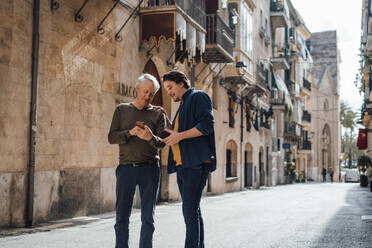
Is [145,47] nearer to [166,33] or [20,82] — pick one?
[166,33]

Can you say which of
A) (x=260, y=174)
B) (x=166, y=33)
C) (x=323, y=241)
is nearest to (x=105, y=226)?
(x=323, y=241)

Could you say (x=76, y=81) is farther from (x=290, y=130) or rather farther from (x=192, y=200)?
(x=290, y=130)

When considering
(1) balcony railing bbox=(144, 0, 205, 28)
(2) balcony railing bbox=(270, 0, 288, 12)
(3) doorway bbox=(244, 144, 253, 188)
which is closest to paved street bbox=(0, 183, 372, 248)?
(1) balcony railing bbox=(144, 0, 205, 28)

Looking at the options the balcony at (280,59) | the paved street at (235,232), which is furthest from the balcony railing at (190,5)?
the balcony at (280,59)

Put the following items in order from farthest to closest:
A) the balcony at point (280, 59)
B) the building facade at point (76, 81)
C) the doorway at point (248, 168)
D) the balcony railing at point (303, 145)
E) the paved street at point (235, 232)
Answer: the balcony railing at point (303, 145)
the balcony at point (280, 59)
the doorway at point (248, 168)
the building facade at point (76, 81)
the paved street at point (235, 232)

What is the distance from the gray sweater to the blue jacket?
239mm

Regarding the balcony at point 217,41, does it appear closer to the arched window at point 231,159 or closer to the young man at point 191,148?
the arched window at point 231,159

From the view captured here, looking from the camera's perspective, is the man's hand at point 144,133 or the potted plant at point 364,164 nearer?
the man's hand at point 144,133

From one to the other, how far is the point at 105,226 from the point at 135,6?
7.51 m

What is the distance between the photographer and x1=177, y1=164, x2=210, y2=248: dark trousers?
464cm

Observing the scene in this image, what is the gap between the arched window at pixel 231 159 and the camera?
27984mm

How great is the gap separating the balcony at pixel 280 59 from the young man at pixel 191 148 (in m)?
35.9

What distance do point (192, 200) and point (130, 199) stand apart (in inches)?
24.7

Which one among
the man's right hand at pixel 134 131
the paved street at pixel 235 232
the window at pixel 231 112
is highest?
the window at pixel 231 112
